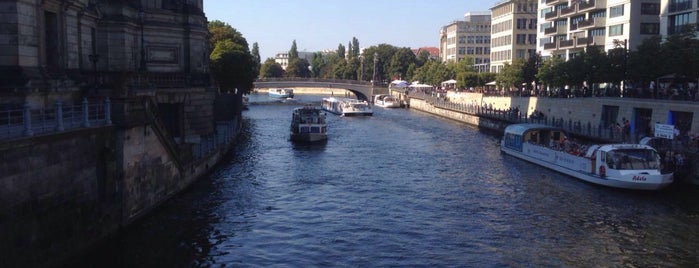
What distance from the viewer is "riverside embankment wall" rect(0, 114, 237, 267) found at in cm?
1988

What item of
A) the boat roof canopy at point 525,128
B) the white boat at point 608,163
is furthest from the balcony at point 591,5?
the white boat at point 608,163

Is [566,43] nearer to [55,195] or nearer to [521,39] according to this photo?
[521,39]

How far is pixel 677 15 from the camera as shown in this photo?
6544 cm

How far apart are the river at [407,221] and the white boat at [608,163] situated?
61 cm

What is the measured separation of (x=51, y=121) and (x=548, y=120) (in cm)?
5041

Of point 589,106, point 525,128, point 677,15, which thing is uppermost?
point 677,15

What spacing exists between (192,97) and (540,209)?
26779 mm

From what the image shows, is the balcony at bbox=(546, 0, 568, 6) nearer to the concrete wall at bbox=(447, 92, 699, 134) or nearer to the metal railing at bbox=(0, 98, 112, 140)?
the concrete wall at bbox=(447, 92, 699, 134)

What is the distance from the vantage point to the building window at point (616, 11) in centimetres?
7812

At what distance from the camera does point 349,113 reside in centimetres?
10312

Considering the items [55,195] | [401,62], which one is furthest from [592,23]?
[401,62]

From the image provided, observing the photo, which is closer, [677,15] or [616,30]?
[677,15]

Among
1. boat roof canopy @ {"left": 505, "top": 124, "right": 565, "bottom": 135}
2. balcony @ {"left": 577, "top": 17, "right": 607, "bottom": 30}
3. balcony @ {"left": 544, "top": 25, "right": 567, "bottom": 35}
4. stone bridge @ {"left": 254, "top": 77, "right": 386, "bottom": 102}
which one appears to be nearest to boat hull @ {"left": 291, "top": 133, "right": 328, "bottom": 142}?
boat roof canopy @ {"left": 505, "top": 124, "right": 565, "bottom": 135}

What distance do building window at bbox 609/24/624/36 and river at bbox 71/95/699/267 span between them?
37.7 metres
